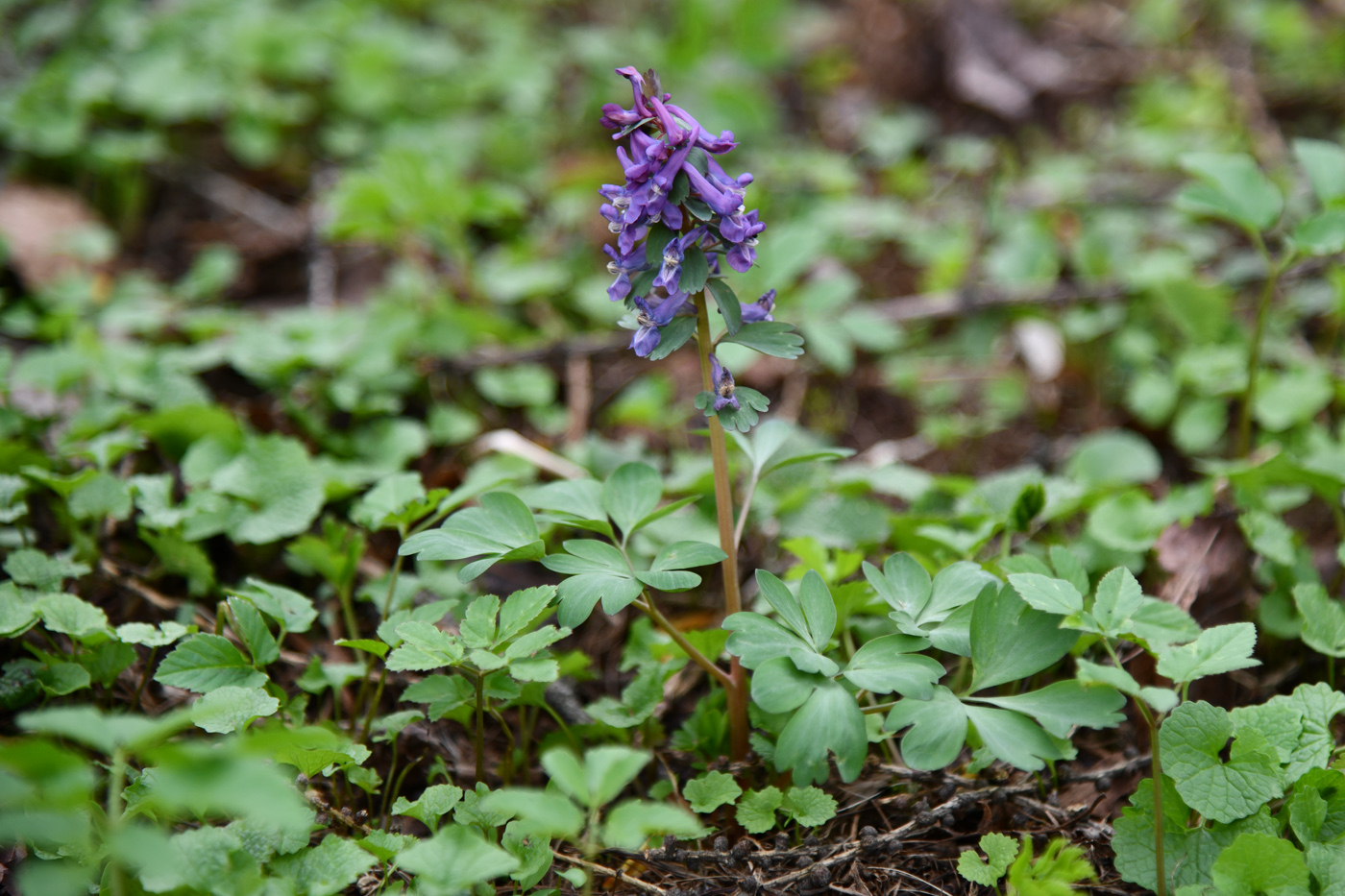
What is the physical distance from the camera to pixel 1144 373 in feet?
11.5

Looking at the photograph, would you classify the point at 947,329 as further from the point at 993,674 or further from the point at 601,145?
the point at 993,674

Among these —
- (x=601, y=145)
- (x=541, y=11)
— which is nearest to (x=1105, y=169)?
(x=601, y=145)

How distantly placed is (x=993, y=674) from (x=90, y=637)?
6.88 feet

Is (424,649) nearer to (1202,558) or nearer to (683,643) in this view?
(683,643)

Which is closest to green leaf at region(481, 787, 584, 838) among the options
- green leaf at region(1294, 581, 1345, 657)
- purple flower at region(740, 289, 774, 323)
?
purple flower at region(740, 289, 774, 323)

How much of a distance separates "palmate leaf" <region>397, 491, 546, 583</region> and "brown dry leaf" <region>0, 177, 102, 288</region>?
10.7 ft

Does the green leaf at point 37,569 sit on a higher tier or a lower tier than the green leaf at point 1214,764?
higher

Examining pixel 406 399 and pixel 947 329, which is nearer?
pixel 406 399

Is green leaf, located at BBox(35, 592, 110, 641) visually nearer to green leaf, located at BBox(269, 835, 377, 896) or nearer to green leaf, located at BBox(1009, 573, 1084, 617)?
green leaf, located at BBox(269, 835, 377, 896)

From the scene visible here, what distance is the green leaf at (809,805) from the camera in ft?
6.09

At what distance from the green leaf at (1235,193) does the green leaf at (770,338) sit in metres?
1.72

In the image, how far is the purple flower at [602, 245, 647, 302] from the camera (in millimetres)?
1819

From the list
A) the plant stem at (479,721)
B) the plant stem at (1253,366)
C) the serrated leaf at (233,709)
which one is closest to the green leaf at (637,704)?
the plant stem at (479,721)

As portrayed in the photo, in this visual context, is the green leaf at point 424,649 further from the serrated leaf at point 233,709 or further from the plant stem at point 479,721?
the serrated leaf at point 233,709
